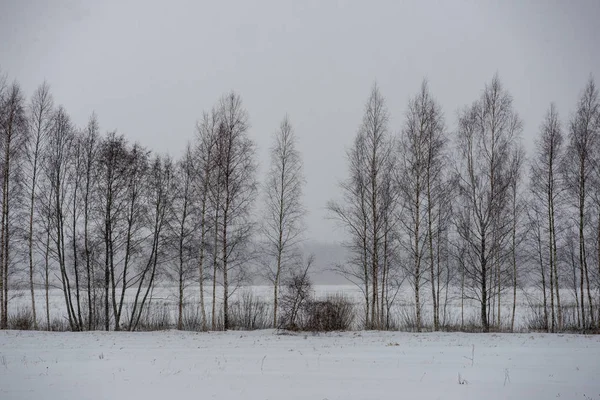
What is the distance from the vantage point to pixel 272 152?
21.9 metres

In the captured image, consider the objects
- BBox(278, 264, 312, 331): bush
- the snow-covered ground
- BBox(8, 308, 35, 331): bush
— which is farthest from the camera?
BBox(8, 308, 35, 331): bush

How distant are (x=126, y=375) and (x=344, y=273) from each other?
13.8 metres

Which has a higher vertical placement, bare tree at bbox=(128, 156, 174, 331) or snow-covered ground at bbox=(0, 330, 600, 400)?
bare tree at bbox=(128, 156, 174, 331)

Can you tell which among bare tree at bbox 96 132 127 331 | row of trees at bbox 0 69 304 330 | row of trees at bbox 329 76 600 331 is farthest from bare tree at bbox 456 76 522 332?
bare tree at bbox 96 132 127 331

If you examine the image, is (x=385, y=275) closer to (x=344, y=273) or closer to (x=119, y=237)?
(x=344, y=273)

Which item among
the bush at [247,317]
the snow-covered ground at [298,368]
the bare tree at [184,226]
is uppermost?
the bare tree at [184,226]

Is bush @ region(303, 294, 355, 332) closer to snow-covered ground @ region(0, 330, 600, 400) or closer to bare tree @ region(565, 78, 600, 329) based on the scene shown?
snow-covered ground @ region(0, 330, 600, 400)

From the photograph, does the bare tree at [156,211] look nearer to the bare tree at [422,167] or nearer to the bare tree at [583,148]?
the bare tree at [422,167]

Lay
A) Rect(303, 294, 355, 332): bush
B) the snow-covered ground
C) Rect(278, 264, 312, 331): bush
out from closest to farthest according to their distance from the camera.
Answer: the snow-covered ground → Rect(278, 264, 312, 331): bush → Rect(303, 294, 355, 332): bush

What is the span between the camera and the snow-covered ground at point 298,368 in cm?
769

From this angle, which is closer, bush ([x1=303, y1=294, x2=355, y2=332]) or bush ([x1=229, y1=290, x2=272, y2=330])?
bush ([x1=303, y1=294, x2=355, y2=332])

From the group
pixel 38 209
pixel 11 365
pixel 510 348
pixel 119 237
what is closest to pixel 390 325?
pixel 510 348

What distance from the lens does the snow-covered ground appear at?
25.2 feet

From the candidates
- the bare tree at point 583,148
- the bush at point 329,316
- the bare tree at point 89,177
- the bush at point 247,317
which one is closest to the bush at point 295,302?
the bush at point 329,316
